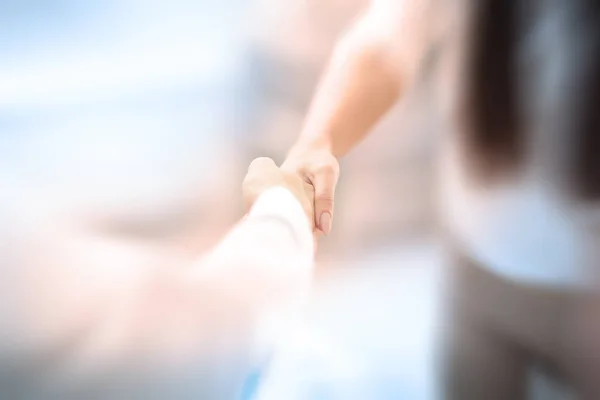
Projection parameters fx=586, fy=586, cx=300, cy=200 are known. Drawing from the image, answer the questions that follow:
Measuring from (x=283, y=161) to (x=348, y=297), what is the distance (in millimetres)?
153

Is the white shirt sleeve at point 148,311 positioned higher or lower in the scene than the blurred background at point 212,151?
lower

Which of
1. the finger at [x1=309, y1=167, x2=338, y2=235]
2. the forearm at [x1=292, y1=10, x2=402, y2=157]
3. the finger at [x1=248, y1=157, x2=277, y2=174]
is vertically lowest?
the finger at [x1=309, y1=167, x2=338, y2=235]

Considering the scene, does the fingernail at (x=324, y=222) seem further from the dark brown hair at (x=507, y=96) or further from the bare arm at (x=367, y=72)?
the dark brown hair at (x=507, y=96)

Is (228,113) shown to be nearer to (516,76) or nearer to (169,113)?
(169,113)

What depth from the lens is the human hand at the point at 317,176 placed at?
1.95 feet

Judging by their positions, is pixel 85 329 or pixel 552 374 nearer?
pixel 85 329

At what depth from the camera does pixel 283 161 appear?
23.4 inches

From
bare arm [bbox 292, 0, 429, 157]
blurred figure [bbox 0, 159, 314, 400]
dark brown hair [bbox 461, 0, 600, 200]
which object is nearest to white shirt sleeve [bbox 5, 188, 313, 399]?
blurred figure [bbox 0, 159, 314, 400]

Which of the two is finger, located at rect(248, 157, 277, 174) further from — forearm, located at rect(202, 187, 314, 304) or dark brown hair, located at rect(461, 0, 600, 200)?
dark brown hair, located at rect(461, 0, 600, 200)

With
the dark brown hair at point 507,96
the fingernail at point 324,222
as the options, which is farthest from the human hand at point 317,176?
the dark brown hair at point 507,96

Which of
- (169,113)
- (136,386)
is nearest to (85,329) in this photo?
(136,386)

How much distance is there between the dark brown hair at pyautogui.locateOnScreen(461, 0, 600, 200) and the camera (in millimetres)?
614

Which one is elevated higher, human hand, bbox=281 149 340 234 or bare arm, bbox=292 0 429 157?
bare arm, bbox=292 0 429 157

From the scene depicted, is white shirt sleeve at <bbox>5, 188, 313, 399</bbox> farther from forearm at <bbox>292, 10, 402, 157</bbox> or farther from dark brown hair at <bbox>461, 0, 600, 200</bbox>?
dark brown hair at <bbox>461, 0, 600, 200</bbox>
